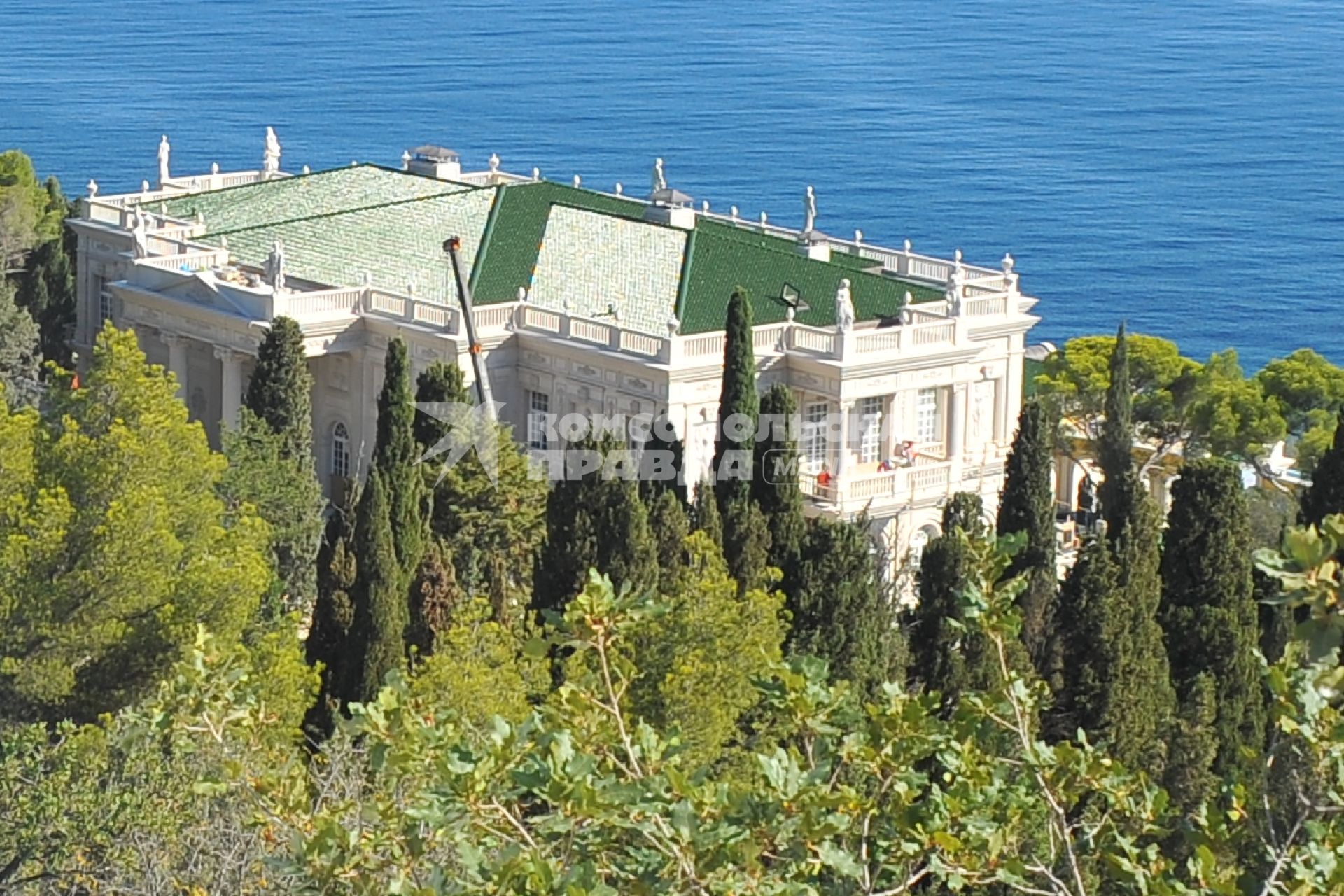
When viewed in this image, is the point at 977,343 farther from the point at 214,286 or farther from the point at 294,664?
the point at 294,664

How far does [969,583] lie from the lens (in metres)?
23.1

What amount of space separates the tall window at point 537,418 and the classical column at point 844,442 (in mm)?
7227

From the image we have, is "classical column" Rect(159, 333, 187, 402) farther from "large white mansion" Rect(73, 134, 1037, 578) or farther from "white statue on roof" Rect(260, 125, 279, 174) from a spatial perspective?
"white statue on roof" Rect(260, 125, 279, 174)

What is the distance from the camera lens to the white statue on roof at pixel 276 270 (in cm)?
7238

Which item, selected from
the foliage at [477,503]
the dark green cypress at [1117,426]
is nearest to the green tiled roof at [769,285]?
the dark green cypress at [1117,426]

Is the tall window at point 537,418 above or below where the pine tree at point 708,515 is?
above

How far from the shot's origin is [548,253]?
7350 cm

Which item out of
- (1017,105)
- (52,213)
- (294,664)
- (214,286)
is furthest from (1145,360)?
(1017,105)

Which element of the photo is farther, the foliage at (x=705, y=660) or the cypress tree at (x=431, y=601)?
the cypress tree at (x=431, y=601)

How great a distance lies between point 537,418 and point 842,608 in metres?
23.4

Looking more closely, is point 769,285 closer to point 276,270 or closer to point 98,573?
point 276,270

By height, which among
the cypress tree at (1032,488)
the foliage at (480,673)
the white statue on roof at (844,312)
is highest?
the white statue on roof at (844,312)

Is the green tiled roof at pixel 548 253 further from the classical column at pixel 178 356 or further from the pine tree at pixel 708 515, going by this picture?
the pine tree at pixel 708 515

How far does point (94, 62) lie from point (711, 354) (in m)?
131
